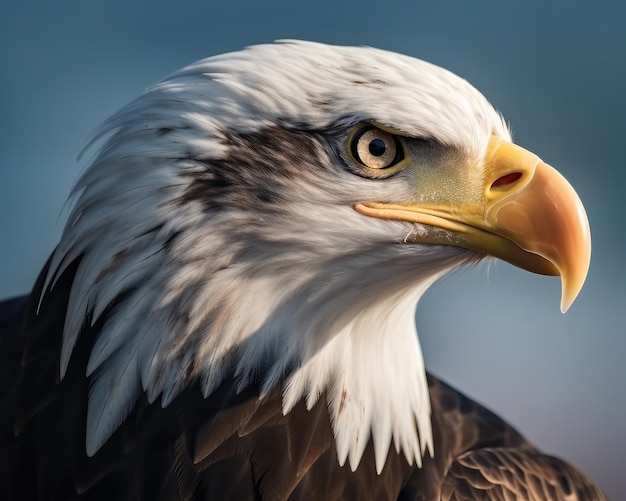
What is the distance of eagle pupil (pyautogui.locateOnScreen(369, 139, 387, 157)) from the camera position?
150cm

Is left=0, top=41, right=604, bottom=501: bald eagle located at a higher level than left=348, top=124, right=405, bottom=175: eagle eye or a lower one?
lower

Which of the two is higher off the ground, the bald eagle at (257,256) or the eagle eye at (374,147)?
the eagle eye at (374,147)

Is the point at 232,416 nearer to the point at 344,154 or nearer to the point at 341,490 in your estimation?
the point at 341,490

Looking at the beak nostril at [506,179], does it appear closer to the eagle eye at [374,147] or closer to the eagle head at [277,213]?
the eagle head at [277,213]

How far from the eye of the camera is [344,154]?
59.6 inches

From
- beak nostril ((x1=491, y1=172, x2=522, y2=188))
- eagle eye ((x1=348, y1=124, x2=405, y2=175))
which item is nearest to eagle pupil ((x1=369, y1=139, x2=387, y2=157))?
eagle eye ((x1=348, y1=124, x2=405, y2=175))

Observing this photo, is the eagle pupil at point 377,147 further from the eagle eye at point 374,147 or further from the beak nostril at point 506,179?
the beak nostril at point 506,179

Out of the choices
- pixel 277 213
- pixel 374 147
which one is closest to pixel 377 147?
pixel 374 147

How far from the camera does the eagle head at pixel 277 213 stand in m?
1.49

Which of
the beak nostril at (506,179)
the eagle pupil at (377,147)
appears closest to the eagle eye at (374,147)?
the eagle pupil at (377,147)

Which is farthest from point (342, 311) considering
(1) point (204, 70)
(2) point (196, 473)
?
(1) point (204, 70)

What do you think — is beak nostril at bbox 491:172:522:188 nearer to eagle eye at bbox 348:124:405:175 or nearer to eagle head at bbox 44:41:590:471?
eagle head at bbox 44:41:590:471

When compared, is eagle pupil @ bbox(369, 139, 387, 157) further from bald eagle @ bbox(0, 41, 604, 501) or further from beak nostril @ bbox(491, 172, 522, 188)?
beak nostril @ bbox(491, 172, 522, 188)

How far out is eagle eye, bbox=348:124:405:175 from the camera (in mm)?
1501
